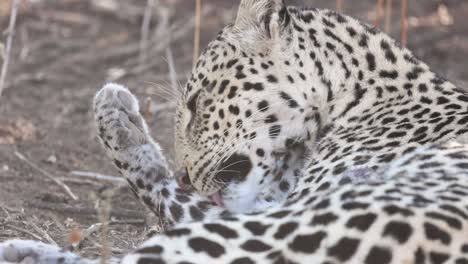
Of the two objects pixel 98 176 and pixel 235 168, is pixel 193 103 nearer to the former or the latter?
pixel 235 168

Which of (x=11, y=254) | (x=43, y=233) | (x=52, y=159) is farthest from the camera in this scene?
(x=52, y=159)

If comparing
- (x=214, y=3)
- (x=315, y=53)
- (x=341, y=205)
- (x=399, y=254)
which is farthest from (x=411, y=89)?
(x=214, y=3)

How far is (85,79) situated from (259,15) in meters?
3.60

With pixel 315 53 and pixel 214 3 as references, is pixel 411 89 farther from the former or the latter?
pixel 214 3

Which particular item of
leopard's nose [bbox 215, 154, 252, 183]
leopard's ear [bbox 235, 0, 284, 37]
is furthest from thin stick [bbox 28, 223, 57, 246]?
leopard's ear [bbox 235, 0, 284, 37]

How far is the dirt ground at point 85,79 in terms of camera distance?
15.5ft

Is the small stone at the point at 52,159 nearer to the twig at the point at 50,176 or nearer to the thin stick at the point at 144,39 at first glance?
the twig at the point at 50,176

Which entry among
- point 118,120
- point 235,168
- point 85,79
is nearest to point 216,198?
point 235,168

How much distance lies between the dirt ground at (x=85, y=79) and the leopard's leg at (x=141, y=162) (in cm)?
21

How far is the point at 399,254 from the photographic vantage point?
284 cm

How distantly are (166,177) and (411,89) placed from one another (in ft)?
3.68

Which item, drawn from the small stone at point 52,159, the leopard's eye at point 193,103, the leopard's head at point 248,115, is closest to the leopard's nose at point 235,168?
the leopard's head at point 248,115

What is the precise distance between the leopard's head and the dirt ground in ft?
1.64

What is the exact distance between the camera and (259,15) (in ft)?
13.6
